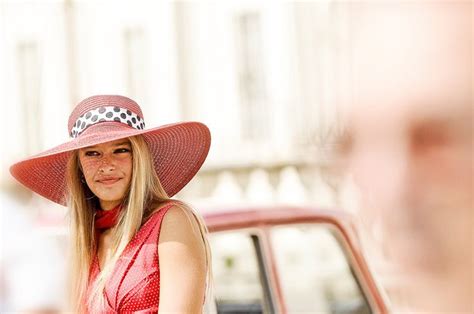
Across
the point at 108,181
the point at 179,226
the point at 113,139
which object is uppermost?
the point at 113,139

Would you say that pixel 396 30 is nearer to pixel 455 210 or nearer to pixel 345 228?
pixel 455 210

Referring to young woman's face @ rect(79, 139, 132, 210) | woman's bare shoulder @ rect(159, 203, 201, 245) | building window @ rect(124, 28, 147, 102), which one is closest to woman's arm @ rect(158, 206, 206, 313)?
woman's bare shoulder @ rect(159, 203, 201, 245)

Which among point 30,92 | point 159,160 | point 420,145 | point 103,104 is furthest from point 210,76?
point 103,104

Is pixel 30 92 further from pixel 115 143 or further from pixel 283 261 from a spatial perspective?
pixel 115 143

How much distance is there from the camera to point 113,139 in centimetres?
252

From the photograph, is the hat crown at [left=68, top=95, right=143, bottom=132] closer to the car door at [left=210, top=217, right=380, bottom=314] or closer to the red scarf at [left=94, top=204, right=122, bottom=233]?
the red scarf at [left=94, top=204, right=122, bottom=233]

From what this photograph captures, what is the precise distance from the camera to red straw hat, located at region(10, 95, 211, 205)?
8.61 ft

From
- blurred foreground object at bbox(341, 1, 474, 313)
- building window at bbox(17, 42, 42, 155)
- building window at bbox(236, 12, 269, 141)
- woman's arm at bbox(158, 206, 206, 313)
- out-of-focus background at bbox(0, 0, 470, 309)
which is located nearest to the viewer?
woman's arm at bbox(158, 206, 206, 313)

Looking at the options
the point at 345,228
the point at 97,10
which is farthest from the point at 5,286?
→ the point at 97,10

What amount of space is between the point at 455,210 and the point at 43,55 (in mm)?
6936

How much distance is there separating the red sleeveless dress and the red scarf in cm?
15

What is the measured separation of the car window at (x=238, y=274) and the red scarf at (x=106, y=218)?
898mm

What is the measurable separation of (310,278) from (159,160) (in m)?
1.77

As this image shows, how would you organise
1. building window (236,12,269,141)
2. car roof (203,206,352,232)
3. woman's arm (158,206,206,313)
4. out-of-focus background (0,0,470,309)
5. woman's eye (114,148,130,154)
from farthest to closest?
building window (236,12,269,141), out-of-focus background (0,0,470,309), car roof (203,206,352,232), woman's eye (114,148,130,154), woman's arm (158,206,206,313)
